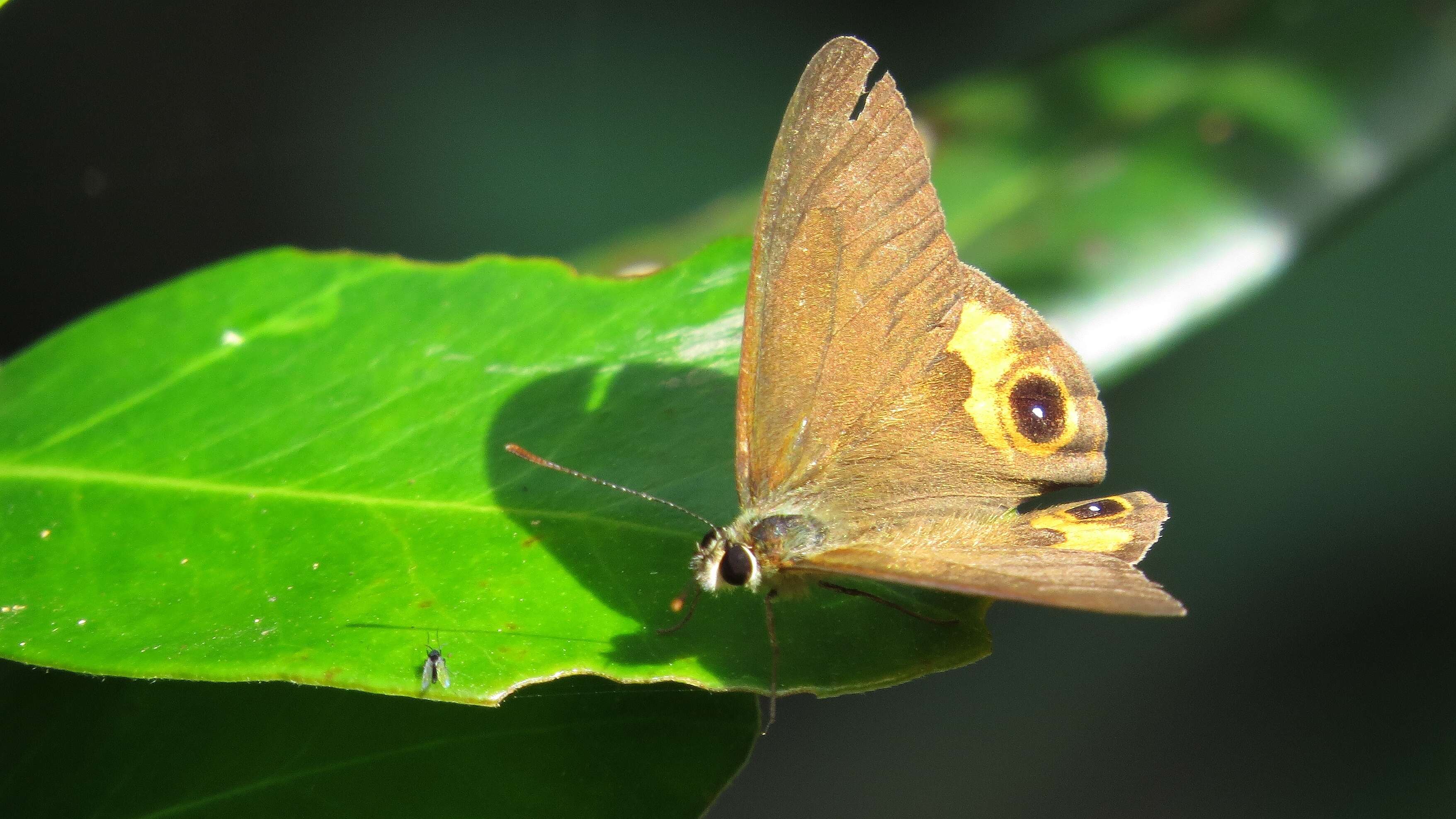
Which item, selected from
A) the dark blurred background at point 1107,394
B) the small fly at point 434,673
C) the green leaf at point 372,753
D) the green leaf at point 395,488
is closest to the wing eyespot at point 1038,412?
the green leaf at point 395,488

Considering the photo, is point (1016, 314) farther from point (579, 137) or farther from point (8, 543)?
point (579, 137)

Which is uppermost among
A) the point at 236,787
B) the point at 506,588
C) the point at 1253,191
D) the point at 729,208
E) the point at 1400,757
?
the point at 729,208

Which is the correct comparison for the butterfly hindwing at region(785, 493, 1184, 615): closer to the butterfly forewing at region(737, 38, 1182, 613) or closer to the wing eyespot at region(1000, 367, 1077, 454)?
the butterfly forewing at region(737, 38, 1182, 613)

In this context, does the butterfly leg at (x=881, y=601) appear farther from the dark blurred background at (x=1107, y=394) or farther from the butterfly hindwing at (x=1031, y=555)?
the dark blurred background at (x=1107, y=394)

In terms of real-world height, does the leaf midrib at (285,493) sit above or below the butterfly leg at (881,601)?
above

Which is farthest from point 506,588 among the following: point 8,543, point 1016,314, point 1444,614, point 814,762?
point 1444,614

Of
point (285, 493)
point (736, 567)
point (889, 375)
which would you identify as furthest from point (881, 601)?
point (285, 493)

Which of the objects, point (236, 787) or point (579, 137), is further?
point (579, 137)
